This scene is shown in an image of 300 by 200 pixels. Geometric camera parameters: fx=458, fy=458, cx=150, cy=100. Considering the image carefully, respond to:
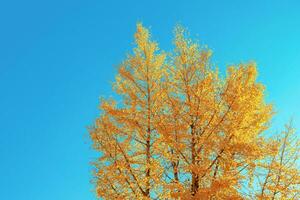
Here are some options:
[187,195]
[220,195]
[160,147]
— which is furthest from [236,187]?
[160,147]

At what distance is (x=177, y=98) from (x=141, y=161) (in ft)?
5.82

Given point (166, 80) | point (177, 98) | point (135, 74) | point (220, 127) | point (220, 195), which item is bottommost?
point (220, 195)

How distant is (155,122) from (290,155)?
3.41m

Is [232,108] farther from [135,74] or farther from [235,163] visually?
[135,74]

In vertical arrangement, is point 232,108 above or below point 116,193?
above

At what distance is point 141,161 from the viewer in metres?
10.8

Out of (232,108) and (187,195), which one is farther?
(232,108)

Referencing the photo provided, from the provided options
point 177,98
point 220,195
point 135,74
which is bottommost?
point 220,195

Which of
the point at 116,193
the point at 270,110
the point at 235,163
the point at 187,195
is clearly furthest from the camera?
the point at 270,110

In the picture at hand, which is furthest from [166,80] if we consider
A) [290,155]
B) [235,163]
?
[290,155]

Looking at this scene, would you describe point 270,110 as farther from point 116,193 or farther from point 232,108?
point 116,193

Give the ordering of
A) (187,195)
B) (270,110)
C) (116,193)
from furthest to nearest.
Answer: (270,110) → (116,193) → (187,195)

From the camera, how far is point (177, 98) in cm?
1030

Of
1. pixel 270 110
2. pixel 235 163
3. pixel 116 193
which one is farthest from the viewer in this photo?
pixel 270 110
